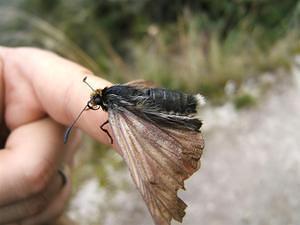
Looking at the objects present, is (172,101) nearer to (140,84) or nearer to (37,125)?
(140,84)

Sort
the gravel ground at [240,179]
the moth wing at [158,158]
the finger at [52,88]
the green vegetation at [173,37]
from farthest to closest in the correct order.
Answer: the green vegetation at [173,37] → the gravel ground at [240,179] → the finger at [52,88] → the moth wing at [158,158]

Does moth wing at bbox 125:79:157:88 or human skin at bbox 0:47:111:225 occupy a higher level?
moth wing at bbox 125:79:157:88

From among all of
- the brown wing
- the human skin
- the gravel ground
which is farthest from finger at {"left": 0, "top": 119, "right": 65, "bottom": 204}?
A: the gravel ground

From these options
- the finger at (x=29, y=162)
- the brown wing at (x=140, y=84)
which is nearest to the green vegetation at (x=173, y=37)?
the finger at (x=29, y=162)

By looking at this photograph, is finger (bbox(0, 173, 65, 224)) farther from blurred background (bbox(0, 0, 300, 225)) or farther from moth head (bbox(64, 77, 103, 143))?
blurred background (bbox(0, 0, 300, 225))

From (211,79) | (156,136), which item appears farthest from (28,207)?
(211,79)

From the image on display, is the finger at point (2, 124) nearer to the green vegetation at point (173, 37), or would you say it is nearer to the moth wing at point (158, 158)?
the moth wing at point (158, 158)

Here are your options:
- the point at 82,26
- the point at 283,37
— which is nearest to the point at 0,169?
the point at 283,37
